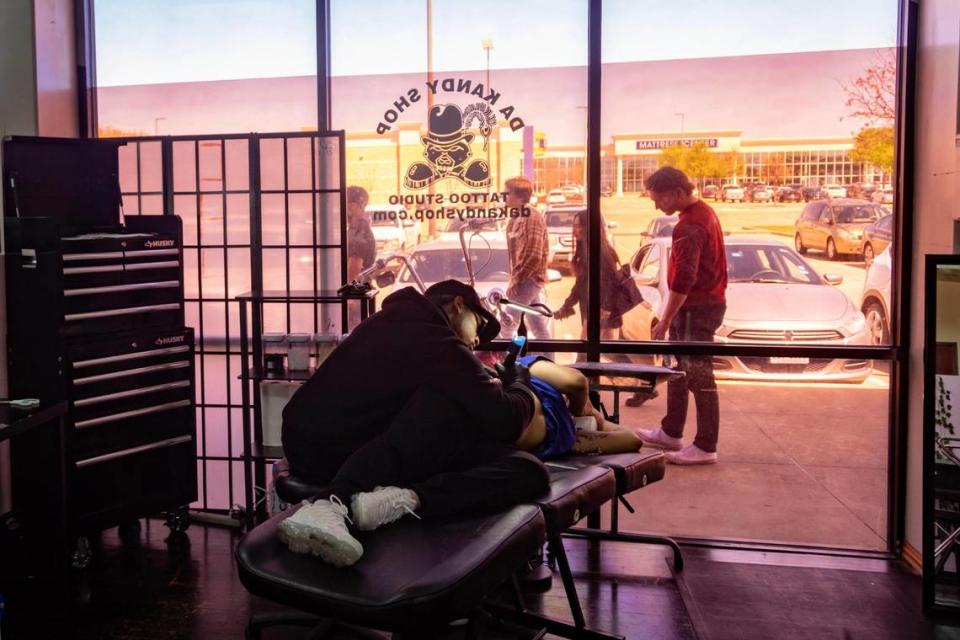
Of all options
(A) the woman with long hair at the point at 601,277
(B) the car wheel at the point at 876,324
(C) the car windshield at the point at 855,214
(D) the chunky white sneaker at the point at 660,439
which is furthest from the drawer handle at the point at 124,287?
(B) the car wheel at the point at 876,324

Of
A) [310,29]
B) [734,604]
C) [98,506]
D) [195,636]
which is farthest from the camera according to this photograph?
[310,29]

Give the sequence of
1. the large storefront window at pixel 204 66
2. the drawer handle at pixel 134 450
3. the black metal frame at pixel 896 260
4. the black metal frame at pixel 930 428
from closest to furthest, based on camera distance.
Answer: the black metal frame at pixel 930 428
the drawer handle at pixel 134 450
the black metal frame at pixel 896 260
the large storefront window at pixel 204 66

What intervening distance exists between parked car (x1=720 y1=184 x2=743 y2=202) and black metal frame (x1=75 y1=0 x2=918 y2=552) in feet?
1.74

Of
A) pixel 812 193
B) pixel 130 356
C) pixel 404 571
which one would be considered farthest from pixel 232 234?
pixel 812 193

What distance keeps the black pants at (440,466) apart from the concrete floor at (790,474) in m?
1.50

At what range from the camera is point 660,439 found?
3.88m

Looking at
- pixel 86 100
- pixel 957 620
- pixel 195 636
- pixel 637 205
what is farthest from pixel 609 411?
pixel 86 100

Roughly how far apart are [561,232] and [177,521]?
206 centimetres

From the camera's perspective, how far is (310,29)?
13.1ft

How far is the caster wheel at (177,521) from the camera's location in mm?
3648

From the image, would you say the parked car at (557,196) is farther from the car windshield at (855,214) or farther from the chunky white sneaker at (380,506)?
the chunky white sneaker at (380,506)

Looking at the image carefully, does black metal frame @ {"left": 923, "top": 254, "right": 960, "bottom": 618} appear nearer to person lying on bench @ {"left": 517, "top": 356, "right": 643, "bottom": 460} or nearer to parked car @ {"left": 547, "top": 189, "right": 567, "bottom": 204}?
person lying on bench @ {"left": 517, "top": 356, "right": 643, "bottom": 460}

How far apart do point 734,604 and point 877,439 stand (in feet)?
3.55

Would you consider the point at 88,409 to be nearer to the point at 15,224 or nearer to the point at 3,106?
the point at 15,224
